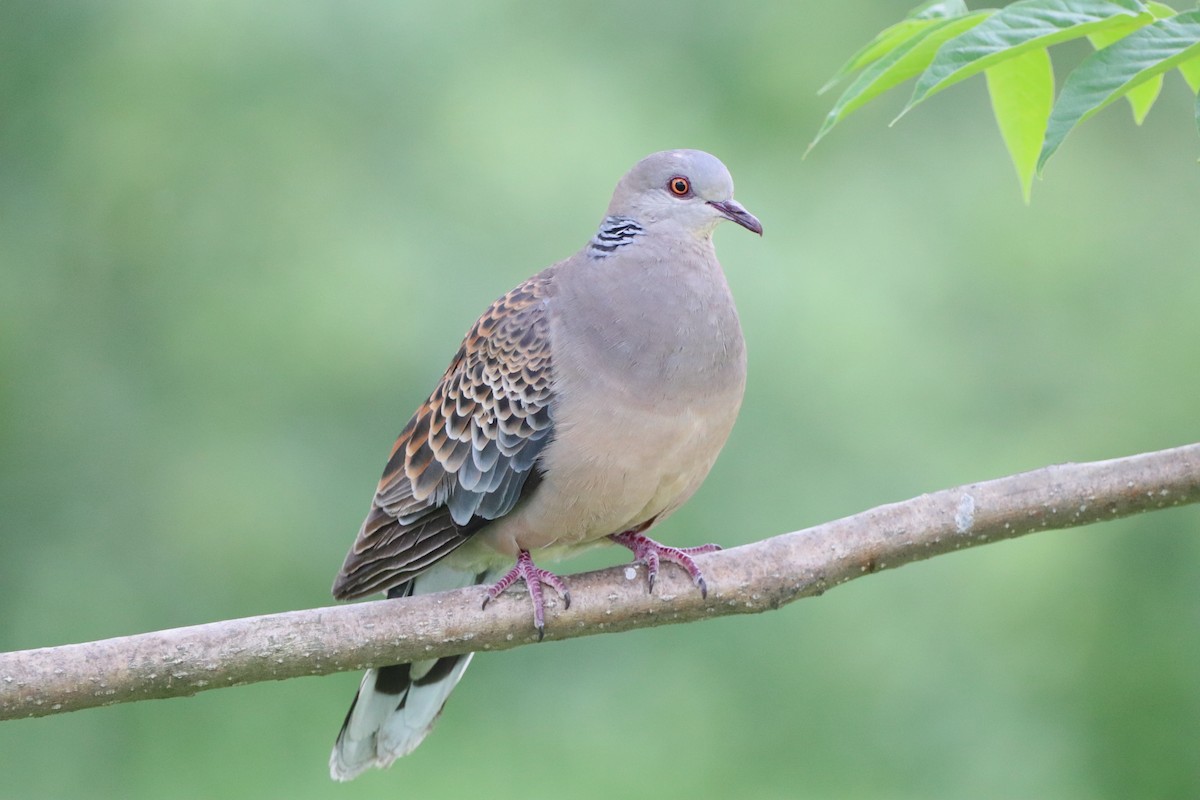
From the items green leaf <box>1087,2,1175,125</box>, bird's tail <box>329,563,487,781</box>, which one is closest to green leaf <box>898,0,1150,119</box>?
green leaf <box>1087,2,1175,125</box>

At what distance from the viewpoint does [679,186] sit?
3010 mm

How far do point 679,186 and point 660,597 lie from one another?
3.21 feet

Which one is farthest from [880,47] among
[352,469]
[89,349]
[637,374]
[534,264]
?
[89,349]

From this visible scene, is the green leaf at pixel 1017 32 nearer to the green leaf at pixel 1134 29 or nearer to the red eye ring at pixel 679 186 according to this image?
the green leaf at pixel 1134 29

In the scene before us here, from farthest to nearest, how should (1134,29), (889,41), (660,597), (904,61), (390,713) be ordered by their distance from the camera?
1. (390,713)
2. (660,597)
3. (889,41)
4. (904,61)
5. (1134,29)

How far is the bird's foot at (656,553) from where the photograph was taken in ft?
8.53

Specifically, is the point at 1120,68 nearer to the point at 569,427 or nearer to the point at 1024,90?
the point at 1024,90

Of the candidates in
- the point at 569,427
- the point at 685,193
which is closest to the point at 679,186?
the point at 685,193

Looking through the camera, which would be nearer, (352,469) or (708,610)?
(708,610)

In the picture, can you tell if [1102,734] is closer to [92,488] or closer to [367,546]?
[367,546]

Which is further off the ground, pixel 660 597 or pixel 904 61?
pixel 904 61

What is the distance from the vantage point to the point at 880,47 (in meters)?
2.04

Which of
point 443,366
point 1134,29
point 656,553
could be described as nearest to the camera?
point 1134,29

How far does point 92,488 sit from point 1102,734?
4362mm
